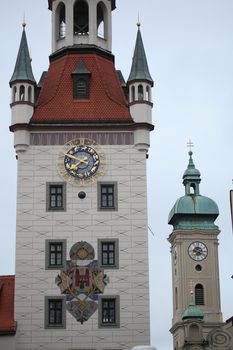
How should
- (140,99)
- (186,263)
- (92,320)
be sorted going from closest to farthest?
(92,320), (140,99), (186,263)

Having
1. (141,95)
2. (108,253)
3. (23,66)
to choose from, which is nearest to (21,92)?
(23,66)

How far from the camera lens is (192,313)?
90.4 m

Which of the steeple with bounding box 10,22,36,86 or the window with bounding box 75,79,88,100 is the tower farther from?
the steeple with bounding box 10,22,36,86

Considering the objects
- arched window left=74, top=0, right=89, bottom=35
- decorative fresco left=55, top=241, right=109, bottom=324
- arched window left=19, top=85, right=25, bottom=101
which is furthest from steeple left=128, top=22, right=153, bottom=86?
decorative fresco left=55, top=241, right=109, bottom=324

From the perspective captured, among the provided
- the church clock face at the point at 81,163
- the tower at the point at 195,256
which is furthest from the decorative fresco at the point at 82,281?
the tower at the point at 195,256

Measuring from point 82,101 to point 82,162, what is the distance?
12.6 feet

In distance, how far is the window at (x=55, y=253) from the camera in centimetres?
5212

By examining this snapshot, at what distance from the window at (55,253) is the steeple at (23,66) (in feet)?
29.2

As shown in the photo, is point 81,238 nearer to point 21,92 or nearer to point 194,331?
point 21,92

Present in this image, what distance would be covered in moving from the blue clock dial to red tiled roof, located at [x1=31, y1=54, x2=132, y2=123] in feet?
5.47

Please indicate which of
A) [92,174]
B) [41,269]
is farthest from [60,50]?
[41,269]

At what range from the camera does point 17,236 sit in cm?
5234

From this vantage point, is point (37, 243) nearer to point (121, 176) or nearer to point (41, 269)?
point (41, 269)

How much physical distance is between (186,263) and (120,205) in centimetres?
4702
